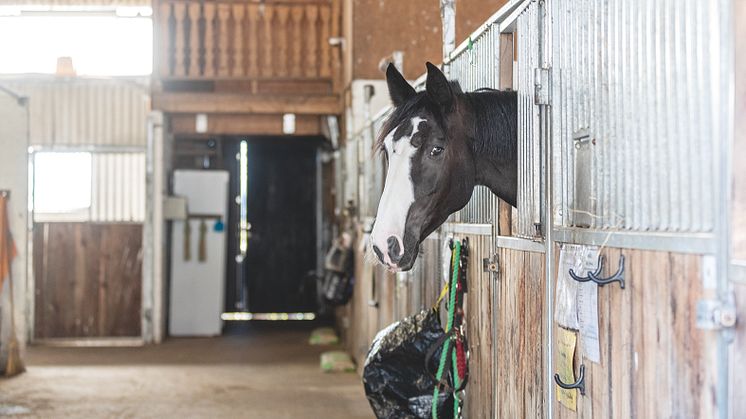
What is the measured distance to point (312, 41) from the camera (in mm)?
9148

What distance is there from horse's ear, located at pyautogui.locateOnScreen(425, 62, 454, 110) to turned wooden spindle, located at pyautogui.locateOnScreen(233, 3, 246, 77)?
6735 mm

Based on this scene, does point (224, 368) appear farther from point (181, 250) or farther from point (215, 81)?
point (215, 81)

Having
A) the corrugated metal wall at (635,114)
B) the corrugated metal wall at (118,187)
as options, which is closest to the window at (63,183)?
the corrugated metal wall at (118,187)

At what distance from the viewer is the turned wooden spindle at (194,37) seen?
9070mm

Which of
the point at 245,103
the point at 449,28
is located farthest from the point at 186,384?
the point at 449,28

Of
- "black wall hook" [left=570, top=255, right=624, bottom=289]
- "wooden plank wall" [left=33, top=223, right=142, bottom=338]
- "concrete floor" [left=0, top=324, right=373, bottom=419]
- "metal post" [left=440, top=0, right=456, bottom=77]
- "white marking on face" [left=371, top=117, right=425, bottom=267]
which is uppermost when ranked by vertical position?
"metal post" [left=440, top=0, right=456, bottom=77]

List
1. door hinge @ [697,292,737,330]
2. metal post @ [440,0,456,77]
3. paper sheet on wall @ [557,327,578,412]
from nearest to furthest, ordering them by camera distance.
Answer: door hinge @ [697,292,737,330] < paper sheet on wall @ [557,327,578,412] < metal post @ [440,0,456,77]

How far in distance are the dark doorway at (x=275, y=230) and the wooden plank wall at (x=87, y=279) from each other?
2.20m

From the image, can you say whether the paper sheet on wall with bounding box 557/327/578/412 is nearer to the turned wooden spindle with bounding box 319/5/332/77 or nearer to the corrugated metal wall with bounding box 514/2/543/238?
the corrugated metal wall with bounding box 514/2/543/238

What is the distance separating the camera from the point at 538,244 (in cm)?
244

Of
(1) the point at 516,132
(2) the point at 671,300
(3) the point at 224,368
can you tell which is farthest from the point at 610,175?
(3) the point at 224,368

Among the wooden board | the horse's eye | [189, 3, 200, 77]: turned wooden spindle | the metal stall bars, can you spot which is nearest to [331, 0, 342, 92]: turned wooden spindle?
the wooden board

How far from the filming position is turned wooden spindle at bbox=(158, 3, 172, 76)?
909cm

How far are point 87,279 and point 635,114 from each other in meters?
8.37
